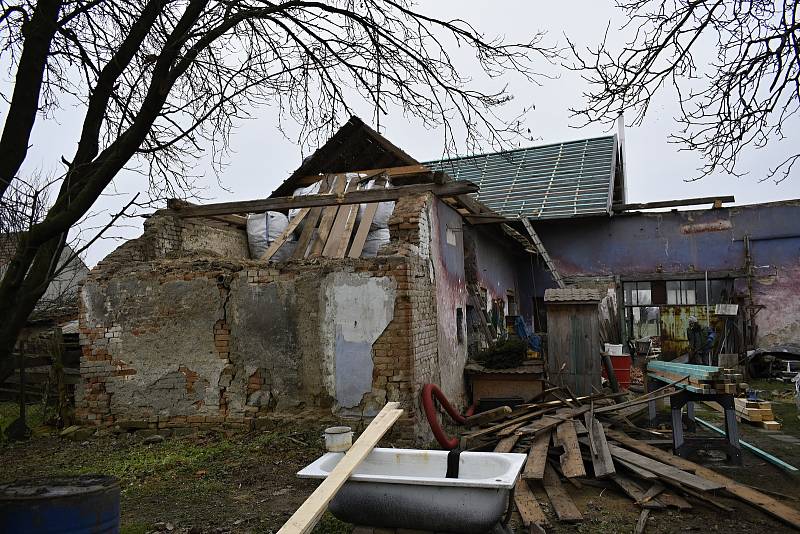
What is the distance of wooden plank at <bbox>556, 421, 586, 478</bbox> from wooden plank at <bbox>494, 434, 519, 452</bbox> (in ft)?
1.76

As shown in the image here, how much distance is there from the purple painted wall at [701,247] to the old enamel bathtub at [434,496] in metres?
12.9

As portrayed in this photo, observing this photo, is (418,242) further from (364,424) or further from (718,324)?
(718,324)

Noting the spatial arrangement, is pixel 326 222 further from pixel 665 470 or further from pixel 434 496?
pixel 665 470

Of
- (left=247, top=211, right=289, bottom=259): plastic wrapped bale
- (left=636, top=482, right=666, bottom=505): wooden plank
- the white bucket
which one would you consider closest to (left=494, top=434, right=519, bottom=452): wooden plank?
(left=636, top=482, right=666, bottom=505): wooden plank

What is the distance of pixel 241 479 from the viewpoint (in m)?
6.38

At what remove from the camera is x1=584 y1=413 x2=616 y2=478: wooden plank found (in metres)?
6.10

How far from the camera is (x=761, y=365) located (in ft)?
46.4

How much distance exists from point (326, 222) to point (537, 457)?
484cm

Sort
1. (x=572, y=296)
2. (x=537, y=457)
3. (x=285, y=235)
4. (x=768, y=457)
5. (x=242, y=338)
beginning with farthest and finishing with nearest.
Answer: (x=572, y=296), (x=285, y=235), (x=242, y=338), (x=768, y=457), (x=537, y=457)

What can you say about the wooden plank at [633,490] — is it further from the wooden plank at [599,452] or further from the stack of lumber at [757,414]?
the stack of lumber at [757,414]

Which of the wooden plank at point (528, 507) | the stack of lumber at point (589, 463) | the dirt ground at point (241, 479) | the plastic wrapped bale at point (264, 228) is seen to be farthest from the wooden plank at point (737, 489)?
the plastic wrapped bale at point (264, 228)

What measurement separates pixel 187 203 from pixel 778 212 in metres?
14.5

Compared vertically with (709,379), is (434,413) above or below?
below

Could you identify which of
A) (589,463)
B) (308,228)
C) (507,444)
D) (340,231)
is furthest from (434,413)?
(308,228)
